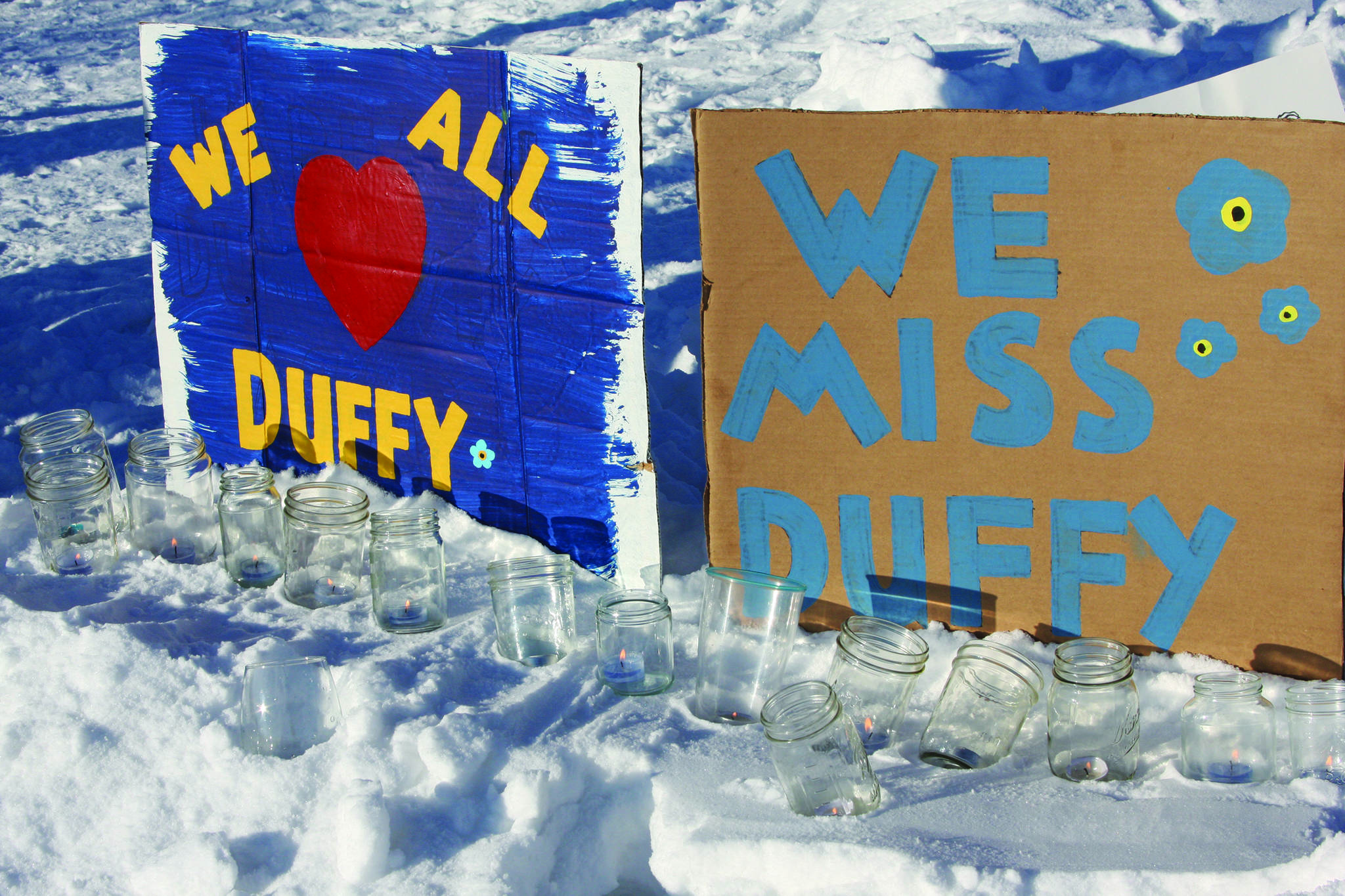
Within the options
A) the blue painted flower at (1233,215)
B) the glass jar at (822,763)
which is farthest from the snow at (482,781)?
the blue painted flower at (1233,215)

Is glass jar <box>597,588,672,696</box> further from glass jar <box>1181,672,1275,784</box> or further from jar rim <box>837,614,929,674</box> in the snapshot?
glass jar <box>1181,672,1275,784</box>

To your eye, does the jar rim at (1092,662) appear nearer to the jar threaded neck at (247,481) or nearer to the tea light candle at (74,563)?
the jar threaded neck at (247,481)

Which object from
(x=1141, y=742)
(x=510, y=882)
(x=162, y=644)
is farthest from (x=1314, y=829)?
(x=162, y=644)

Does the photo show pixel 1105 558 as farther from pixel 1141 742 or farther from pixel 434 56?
pixel 434 56

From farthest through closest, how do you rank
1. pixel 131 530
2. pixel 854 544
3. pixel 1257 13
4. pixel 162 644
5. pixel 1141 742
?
pixel 1257 13, pixel 131 530, pixel 854 544, pixel 162 644, pixel 1141 742

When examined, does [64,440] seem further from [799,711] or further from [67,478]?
[799,711]
